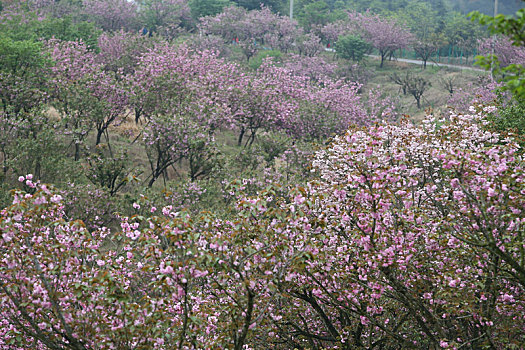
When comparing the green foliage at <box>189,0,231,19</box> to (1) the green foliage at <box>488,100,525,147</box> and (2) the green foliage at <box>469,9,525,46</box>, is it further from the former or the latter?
(2) the green foliage at <box>469,9,525,46</box>

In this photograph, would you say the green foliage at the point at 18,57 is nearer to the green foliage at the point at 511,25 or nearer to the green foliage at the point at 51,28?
the green foliage at the point at 51,28

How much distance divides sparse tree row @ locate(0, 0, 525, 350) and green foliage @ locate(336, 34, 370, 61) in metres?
7.03

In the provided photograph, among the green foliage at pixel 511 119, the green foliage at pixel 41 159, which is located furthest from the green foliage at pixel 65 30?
the green foliage at pixel 511 119

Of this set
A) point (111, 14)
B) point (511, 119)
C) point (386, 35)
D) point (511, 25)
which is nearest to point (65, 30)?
point (111, 14)

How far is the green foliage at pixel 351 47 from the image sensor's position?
59.2 meters

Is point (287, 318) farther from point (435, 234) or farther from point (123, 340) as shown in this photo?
point (123, 340)

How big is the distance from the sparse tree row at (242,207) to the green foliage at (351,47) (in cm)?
703

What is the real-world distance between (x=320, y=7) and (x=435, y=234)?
68.7 meters

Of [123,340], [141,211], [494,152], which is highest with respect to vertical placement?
[494,152]

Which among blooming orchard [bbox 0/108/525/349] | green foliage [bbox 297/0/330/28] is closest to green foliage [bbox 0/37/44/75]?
blooming orchard [bbox 0/108/525/349]

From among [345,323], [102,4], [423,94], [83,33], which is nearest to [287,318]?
[345,323]

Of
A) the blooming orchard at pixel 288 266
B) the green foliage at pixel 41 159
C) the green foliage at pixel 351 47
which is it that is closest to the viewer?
the blooming orchard at pixel 288 266

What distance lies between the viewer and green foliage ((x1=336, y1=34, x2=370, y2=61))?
5916 cm

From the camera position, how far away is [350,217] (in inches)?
348
